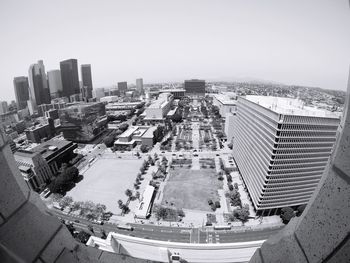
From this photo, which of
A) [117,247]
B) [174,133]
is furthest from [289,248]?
[174,133]

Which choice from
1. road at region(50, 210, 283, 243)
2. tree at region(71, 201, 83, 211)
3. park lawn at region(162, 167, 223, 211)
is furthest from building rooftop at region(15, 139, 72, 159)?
park lawn at region(162, 167, 223, 211)

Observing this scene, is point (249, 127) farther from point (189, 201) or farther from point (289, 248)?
point (289, 248)

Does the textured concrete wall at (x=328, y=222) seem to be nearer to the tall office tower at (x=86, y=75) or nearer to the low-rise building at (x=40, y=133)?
the low-rise building at (x=40, y=133)

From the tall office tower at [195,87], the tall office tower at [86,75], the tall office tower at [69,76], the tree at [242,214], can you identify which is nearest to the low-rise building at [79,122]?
the tree at [242,214]

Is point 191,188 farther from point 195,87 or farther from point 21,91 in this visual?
point 195,87

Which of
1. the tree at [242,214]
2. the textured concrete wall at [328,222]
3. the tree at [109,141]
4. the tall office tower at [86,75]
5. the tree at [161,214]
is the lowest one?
the tree at [161,214]

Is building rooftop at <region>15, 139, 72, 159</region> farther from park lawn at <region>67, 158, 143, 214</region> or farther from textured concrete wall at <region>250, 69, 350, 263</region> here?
textured concrete wall at <region>250, 69, 350, 263</region>
